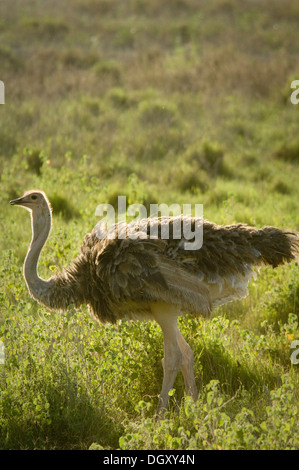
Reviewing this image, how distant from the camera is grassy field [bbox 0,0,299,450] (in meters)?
3.80

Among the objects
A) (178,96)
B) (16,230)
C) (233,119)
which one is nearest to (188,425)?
(16,230)

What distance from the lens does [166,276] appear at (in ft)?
13.3

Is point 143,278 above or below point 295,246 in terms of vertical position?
below

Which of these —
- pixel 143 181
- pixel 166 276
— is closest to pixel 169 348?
pixel 166 276

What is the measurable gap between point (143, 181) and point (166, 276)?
4897 mm

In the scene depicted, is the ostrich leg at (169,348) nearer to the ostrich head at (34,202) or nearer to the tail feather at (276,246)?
the tail feather at (276,246)

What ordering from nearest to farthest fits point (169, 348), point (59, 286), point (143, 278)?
point (143, 278)
point (169, 348)
point (59, 286)

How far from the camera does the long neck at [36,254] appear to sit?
4402mm

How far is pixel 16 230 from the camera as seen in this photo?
682 centimetres

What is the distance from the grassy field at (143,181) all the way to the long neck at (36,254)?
214mm

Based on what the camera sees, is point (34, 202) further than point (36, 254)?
Yes

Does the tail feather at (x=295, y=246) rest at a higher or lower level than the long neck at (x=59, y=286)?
higher

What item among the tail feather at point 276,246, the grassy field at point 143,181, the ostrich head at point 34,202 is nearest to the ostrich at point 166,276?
the tail feather at point 276,246

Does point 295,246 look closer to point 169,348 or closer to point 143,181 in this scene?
point 169,348
